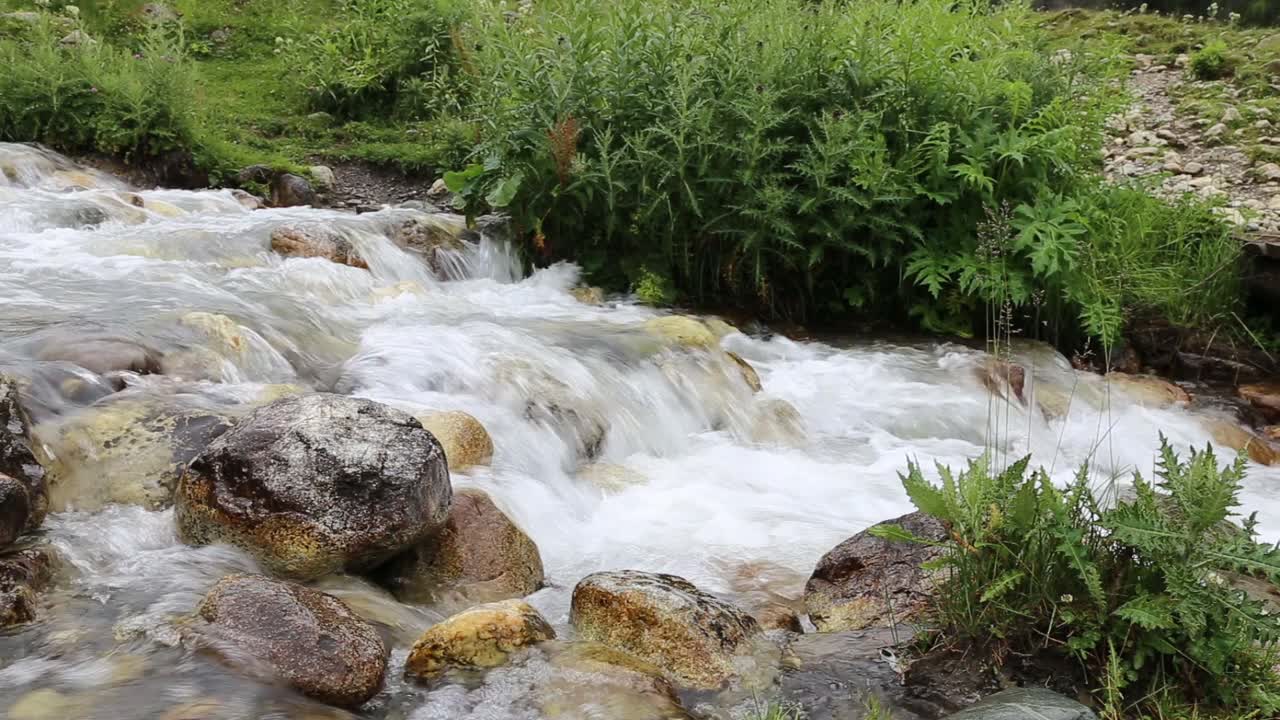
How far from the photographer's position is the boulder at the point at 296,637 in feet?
10.1

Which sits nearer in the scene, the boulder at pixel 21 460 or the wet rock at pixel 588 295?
the boulder at pixel 21 460

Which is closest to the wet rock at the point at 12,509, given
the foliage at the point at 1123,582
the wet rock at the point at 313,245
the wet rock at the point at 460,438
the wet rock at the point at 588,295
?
the wet rock at the point at 460,438

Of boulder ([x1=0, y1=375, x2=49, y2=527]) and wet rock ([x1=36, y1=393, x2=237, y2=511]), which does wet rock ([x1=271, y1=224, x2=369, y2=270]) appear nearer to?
wet rock ([x1=36, y1=393, x2=237, y2=511])

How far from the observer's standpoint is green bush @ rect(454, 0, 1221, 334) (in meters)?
7.24

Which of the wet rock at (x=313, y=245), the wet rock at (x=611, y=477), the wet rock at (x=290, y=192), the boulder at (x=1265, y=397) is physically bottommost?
the boulder at (x=1265, y=397)

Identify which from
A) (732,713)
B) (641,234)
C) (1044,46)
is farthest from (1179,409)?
(732,713)

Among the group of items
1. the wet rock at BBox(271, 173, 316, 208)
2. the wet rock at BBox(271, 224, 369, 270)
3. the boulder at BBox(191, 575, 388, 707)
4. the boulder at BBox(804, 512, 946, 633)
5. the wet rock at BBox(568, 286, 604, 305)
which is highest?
the wet rock at BBox(271, 173, 316, 208)

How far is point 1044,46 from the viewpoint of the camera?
878 cm

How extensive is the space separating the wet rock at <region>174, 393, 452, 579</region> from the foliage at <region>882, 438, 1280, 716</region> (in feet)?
5.91

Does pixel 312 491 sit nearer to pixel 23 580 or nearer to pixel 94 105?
pixel 23 580

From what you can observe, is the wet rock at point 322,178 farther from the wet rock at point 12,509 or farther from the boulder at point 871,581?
the boulder at point 871,581

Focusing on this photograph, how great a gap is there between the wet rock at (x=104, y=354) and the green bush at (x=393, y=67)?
24.9 ft

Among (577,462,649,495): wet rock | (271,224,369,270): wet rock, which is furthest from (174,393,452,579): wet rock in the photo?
(271,224,369,270): wet rock

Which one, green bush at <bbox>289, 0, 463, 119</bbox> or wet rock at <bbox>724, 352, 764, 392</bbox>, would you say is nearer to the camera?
wet rock at <bbox>724, 352, 764, 392</bbox>
